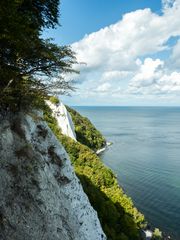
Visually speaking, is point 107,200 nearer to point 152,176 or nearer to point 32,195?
point 32,195

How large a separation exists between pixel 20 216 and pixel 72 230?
4104mm

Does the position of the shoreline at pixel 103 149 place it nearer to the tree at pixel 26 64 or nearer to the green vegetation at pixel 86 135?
the green vegetation at pixel 86 135

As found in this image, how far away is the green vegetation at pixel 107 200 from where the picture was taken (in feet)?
104

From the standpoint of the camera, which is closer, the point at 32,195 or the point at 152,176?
the point at 32,195

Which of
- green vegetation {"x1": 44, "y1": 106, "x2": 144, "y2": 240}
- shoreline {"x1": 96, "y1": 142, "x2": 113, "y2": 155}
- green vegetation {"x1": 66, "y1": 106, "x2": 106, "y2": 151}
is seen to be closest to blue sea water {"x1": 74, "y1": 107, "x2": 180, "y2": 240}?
shoreline {"x1": 96, "y1": 142, "x2": 113, "y2": 155}

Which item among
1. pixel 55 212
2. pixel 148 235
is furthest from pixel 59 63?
pixel 148 235

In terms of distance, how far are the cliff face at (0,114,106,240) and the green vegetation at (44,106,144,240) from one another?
40.8 feet

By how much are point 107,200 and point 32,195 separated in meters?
23.7

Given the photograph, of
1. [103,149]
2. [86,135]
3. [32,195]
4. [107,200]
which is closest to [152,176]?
[86,135]

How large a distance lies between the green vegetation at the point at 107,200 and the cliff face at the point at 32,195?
489 inches

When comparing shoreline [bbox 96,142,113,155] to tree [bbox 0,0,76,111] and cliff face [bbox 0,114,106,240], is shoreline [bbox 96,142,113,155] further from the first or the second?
tree [bbox 0,0,76,111]

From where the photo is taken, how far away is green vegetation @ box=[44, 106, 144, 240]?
3162 cm

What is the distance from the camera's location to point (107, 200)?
36125 millimetres

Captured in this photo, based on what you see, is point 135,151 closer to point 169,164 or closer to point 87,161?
point 169,164
